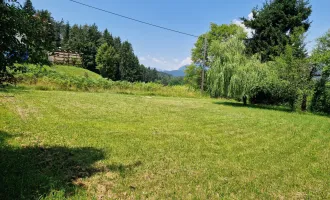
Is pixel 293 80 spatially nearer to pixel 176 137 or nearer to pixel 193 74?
pixel 176 137

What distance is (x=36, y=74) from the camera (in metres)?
17.5

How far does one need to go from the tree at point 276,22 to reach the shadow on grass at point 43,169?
68.8 ft

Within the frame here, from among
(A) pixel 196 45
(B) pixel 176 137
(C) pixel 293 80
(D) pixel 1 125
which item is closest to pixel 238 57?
(C) pixel 293 80

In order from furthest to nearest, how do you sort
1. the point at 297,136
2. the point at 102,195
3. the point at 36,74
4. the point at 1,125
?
the point at 36,74
the point at 297,136
the point at 1,125
the point at 102,195

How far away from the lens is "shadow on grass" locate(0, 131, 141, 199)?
3142 mm

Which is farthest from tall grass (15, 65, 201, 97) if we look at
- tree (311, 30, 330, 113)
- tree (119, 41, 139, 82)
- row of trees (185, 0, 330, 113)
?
tree (119, 41, 139, 82)

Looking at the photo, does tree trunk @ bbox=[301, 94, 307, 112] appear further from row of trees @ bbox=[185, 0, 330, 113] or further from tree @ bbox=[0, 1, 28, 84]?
tree @ bbox=[0, 1, 28, 84]

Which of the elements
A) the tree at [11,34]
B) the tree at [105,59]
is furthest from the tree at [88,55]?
the tree at [11,34]

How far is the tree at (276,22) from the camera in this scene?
2170cm

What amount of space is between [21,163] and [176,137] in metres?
3.82

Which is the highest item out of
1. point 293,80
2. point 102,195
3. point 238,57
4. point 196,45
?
point 196,45

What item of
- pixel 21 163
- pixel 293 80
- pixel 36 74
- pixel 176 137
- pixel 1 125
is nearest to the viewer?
pixel 21 163

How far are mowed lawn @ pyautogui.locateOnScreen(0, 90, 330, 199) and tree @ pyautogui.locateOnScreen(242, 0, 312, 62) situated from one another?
55.8ft

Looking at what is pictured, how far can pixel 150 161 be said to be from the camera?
15.0 feet
